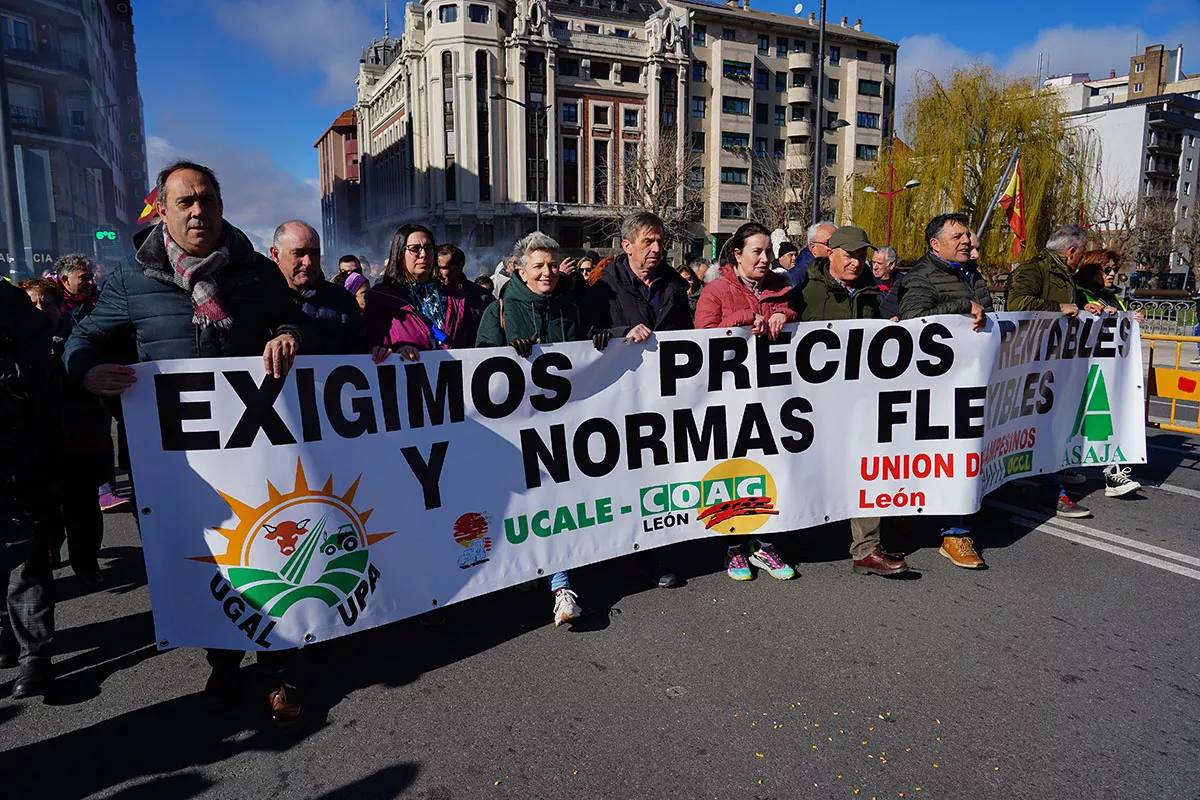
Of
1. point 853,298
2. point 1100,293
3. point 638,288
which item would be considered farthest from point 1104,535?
point 638,288

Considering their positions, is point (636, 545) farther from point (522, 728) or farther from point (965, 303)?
point (965, 303)

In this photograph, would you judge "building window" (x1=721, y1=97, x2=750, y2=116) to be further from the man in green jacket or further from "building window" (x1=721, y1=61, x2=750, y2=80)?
the man in green jacket

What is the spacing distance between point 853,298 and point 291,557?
132 inches

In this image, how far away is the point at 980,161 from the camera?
30.2m

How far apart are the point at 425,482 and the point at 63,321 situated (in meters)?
3.45

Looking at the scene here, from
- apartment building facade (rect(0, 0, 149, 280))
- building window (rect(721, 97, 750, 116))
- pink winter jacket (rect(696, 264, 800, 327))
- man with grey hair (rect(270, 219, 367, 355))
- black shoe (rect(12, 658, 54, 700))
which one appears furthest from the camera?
building window (rect(721, 97, 750, 116))

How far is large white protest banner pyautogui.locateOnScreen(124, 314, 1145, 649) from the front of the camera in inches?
123

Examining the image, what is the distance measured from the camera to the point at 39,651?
10.8 ft

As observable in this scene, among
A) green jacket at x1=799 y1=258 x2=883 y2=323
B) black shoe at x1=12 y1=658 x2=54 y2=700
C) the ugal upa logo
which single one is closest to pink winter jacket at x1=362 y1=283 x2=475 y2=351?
black shoe at x1=12 y1=658 x2=54 y2=700

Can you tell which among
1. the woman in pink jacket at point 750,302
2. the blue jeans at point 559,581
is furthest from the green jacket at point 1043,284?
the blue jeans at point 559,581

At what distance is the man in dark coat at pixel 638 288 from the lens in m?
4.34

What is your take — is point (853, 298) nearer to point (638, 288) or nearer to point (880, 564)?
point (638, 288)

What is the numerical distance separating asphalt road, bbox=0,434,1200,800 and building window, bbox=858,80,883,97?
7227 cm

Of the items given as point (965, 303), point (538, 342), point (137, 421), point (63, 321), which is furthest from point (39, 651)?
point (965, 303)
